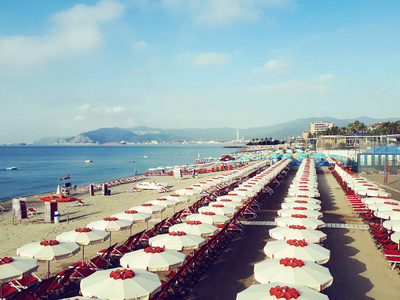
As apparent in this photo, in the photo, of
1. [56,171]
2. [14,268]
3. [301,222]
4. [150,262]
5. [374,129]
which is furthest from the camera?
[374,129]

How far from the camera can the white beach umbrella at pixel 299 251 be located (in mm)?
7328

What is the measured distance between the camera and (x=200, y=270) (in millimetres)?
9234

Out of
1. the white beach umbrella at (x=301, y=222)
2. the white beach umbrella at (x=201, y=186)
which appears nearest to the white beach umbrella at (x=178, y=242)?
the white beach umbrella at (x=301, y=222)

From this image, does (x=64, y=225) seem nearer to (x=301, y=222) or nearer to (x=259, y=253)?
(x=259, y=253)

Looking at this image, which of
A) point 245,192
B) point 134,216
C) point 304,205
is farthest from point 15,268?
point 245,192

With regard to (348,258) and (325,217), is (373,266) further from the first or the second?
(325,217)

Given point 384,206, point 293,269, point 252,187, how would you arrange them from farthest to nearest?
point 252,187
point 384,206
point 293,269

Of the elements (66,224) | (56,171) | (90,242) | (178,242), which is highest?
(178,242)

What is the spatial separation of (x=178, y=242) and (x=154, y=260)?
1.56m

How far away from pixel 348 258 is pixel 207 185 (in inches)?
422

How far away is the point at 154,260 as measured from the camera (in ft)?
23.8

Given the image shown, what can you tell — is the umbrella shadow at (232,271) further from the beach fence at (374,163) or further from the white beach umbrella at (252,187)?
the beach fence at (374,163)

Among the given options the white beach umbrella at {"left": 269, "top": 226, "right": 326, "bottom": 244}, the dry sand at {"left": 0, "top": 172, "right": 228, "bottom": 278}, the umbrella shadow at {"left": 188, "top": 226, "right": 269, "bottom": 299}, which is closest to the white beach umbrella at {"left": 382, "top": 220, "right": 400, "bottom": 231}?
the white beach umbrella at {"left": 269, "top": 226, "right": 326, "bottom": 244}

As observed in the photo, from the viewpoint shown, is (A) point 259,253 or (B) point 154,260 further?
(A) point 259,253
